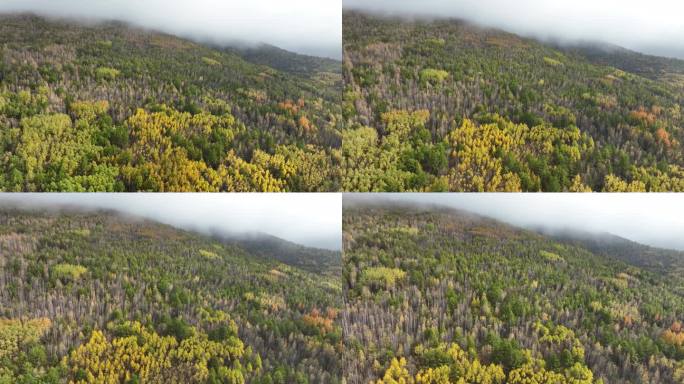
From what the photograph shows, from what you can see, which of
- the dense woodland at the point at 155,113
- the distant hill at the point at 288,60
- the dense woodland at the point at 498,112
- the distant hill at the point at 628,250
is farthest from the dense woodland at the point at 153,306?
the distant hill at the point at 628,250

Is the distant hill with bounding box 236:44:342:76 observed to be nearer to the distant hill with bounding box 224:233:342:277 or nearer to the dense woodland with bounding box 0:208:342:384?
the distant hill with bounding box 224:233:342:277

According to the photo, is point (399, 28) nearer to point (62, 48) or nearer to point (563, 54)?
point (563, 54)

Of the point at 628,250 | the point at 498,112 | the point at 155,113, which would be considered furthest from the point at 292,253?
the point at 628,250

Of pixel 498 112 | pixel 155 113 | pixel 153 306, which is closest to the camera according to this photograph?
pixel 153 306

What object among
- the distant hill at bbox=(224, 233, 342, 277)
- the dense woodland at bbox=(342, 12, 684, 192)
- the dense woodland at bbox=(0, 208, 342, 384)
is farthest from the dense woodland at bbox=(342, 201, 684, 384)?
the dense woodland at bbox=(342, 12, 684, 192)

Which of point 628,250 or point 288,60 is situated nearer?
point 628,250

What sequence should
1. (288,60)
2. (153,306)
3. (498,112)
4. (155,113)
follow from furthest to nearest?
(288,60)
(498,112)
(155,113)
(153,306)

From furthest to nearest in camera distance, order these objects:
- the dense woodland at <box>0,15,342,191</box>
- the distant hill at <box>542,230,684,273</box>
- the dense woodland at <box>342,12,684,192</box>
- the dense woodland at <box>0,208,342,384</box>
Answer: the distant hill at <box>542,230,684,273</box>
the dense woodland at <box>342,12,684,192</box>
the dense woodland at <box>0,15,342,191</box>
the dense woodland at <box>0,208,342,384</box>

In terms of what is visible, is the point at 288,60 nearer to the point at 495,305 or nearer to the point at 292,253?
the point at 292,253
